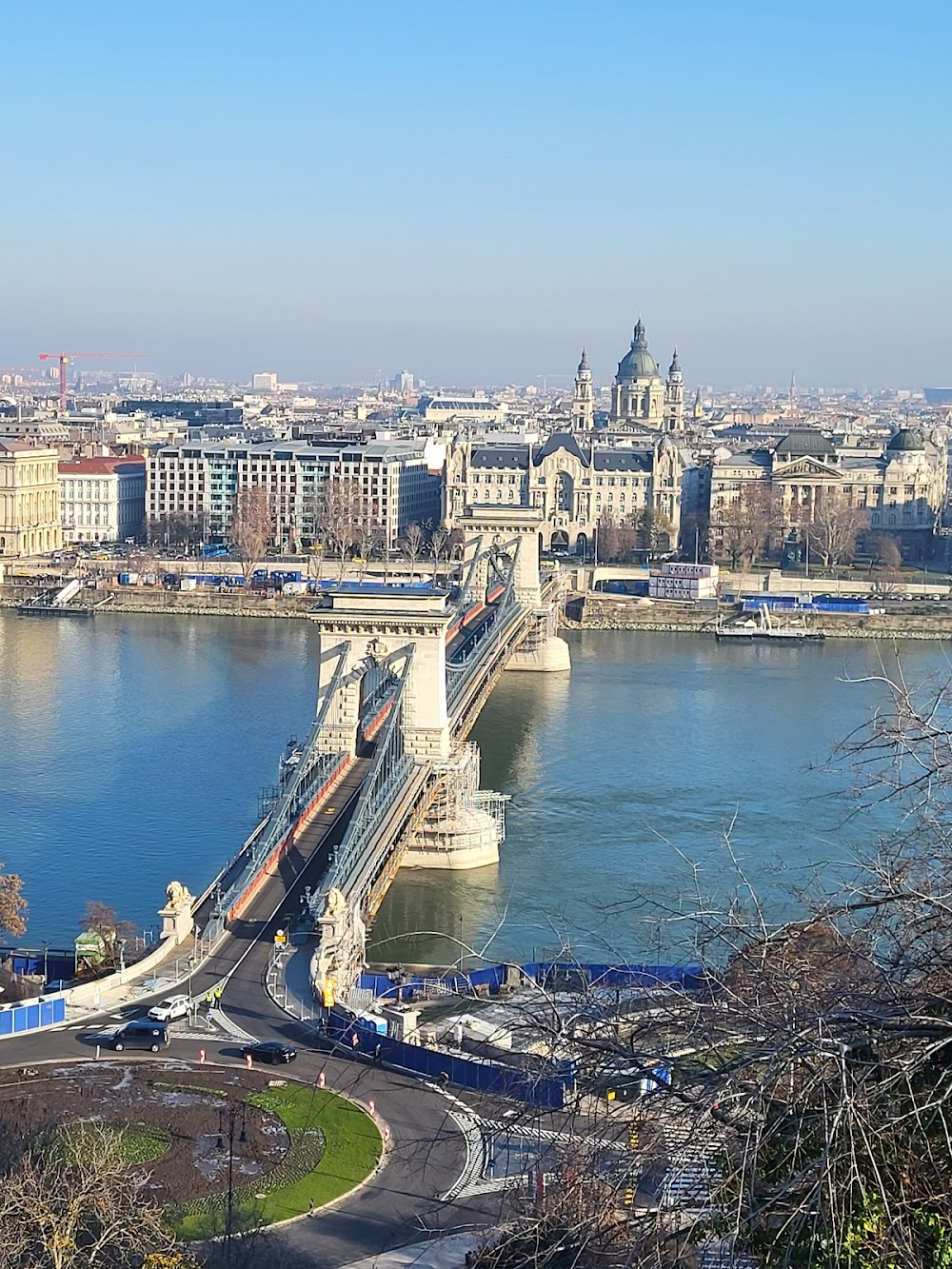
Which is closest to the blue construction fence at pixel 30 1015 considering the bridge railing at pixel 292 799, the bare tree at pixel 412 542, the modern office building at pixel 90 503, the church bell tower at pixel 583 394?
the bridge railing at pixel 292 799

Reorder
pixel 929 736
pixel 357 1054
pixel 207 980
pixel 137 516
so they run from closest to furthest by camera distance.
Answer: pixel 929 736
pixel 357 1054
pixel 207 980
pixel 137 516

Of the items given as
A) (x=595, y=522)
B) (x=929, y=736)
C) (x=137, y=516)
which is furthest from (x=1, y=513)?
(x=929, y=736)

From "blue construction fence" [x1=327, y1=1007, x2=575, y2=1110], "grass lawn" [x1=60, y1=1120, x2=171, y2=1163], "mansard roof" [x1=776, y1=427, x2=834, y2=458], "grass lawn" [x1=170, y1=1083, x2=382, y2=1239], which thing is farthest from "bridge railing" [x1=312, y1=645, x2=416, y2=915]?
"mansard roof" [x1=776, y1=427, x2=834, y2=458]

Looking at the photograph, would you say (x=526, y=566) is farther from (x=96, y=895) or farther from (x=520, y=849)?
(x=96, y=895)

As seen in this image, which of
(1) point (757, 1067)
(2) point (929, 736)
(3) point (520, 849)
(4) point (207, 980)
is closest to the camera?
(1) point (757, 1067)

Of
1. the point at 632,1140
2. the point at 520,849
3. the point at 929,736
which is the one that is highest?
the point at 929,736

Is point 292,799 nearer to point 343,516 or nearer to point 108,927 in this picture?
point 108,927
